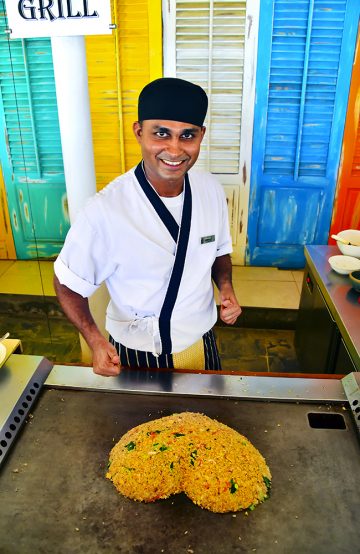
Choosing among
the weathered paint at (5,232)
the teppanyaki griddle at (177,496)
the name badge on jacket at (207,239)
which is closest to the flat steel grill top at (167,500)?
the teppanyaki griddle at (177,496)

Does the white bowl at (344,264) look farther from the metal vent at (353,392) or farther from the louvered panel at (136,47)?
the louvered panel at (136,47)

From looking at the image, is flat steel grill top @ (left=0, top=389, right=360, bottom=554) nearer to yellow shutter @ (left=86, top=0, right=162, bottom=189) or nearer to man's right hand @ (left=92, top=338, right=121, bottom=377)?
man's right hand @ (left=92, top=338, right=121, bottom=377)

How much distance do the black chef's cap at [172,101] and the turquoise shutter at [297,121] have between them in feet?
8.39

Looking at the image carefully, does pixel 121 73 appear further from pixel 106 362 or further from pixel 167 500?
pixel 167 500

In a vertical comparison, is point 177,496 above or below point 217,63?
below

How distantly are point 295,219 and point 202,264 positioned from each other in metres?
2.71

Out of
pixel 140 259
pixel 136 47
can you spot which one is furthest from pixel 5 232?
pixel 140 259

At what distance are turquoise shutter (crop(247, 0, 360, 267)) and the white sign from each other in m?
2.44

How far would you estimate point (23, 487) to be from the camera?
3.96ft

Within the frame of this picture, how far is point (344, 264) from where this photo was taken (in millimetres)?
2809

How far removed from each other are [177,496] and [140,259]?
81 cm

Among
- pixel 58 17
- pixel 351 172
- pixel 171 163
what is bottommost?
pixel 351 172

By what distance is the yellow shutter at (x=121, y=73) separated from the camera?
146 inches

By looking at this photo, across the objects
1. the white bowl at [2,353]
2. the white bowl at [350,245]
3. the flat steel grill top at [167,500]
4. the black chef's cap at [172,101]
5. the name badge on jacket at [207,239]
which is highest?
the black chef's cap at [172,101]
